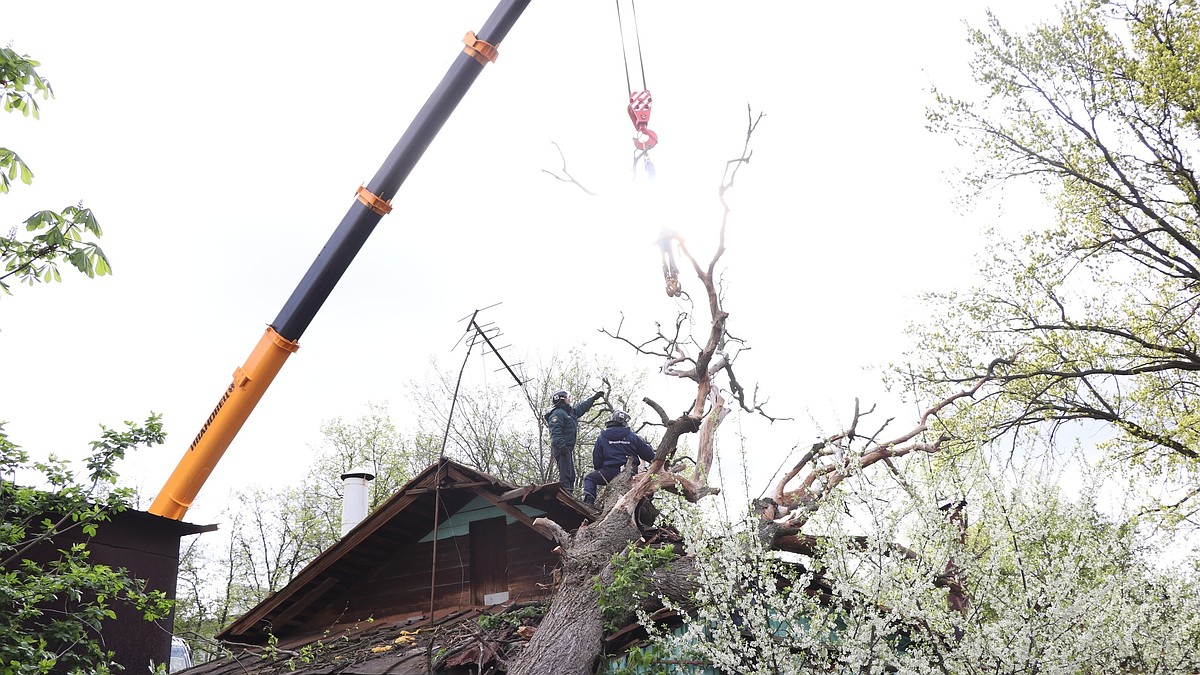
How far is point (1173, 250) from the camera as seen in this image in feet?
48.2

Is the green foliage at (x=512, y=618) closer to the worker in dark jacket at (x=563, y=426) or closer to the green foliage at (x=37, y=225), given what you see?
the worker in dark jacket at (x=563, y=426)

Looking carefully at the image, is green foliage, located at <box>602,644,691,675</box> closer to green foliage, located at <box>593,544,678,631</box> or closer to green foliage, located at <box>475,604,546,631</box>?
green foliage, located at <box>593,544,678,631</box>

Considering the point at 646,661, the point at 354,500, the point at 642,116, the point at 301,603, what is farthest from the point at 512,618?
the point at 642,116

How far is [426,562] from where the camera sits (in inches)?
453

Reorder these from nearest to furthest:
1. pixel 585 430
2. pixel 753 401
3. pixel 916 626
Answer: pixel 916 626 → pixel 753 401 → pixel 585 430

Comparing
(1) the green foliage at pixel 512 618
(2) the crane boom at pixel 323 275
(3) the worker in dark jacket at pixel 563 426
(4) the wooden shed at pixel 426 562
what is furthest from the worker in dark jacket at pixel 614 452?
(2) the crane boom at pixel 323 275

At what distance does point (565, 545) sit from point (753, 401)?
3581 millimetres

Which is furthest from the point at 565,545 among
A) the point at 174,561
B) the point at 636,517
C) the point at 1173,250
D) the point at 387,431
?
the point at 387,431

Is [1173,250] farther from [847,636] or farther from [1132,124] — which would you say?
[847,636]

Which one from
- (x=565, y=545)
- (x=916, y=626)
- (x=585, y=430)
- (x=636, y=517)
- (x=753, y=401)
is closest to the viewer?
(x=916, y=626)

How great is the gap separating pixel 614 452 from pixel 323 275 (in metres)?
4.45

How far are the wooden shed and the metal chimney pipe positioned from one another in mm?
1947

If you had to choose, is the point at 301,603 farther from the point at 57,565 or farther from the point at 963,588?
the point at 963,588

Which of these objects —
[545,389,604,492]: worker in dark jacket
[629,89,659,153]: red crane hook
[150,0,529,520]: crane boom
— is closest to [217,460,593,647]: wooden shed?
[545,389,604,492]: worker in dark jacket
